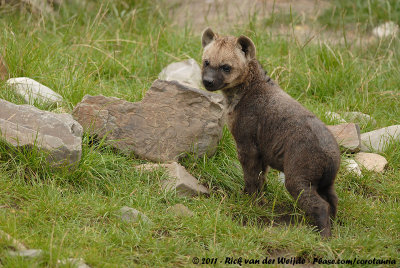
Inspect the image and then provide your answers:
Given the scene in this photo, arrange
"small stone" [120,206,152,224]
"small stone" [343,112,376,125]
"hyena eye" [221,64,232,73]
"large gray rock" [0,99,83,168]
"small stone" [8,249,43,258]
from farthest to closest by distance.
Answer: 1. "small stone" [343,112,376,125]
2. "hyena eye" [221,64,232,73]
3. "large gray rock" [0,99,83,168]
4. "small stone" [120,206,152,224]
5. "small stone" [8,249,43,258]

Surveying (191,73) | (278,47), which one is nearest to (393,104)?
(278,47)

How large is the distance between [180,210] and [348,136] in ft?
8.28

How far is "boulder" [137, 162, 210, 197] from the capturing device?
5.34m

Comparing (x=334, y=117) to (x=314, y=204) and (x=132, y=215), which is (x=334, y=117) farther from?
(x=132, y=215)

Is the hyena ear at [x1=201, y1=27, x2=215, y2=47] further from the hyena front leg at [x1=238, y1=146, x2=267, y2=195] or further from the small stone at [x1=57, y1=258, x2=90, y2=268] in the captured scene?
the small stone at [x1=57, y1=258, x2=90, y2=268]

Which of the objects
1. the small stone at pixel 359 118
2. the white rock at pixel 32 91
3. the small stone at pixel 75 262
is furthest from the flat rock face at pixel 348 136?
the small stone at pixel 75 262

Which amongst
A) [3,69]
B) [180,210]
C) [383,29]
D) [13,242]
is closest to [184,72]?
[3,69]

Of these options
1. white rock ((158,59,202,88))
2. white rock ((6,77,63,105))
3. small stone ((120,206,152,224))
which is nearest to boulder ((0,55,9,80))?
white rock ((6,77,63,105))

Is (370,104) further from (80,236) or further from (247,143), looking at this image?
(80,236)

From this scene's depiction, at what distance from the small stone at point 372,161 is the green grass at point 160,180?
11 cm

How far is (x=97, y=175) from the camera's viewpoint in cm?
535

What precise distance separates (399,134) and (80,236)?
4189 mm

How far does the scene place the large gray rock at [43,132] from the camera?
4984 millimetres

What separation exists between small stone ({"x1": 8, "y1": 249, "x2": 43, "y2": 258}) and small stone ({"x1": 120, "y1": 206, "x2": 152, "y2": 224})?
0.96 m
